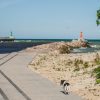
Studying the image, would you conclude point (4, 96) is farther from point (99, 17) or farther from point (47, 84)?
point (99, 17)

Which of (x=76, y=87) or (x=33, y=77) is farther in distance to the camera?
(x=33, y=77)

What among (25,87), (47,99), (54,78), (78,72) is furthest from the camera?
(78,72)

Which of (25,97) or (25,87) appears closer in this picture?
(25,97)

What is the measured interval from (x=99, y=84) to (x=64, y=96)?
10.0 feet

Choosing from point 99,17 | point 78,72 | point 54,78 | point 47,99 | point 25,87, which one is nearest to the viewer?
point 47,99

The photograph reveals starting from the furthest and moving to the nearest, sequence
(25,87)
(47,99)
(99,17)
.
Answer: (25,87) < (99,17) < (47,99)

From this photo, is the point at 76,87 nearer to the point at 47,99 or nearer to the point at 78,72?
the point at 47,99

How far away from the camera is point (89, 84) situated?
1708cm

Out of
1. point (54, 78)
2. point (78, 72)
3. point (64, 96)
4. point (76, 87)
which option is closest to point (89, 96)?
point (64, 96)

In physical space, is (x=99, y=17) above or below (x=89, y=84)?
above

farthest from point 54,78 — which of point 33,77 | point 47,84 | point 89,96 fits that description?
point 89,96

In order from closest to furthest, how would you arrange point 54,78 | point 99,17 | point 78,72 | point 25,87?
point 99,17, point 25,87, point 54,78, point 78,72

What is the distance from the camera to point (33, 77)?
1978 centimetres

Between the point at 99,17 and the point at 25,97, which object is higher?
the point at 99,17
